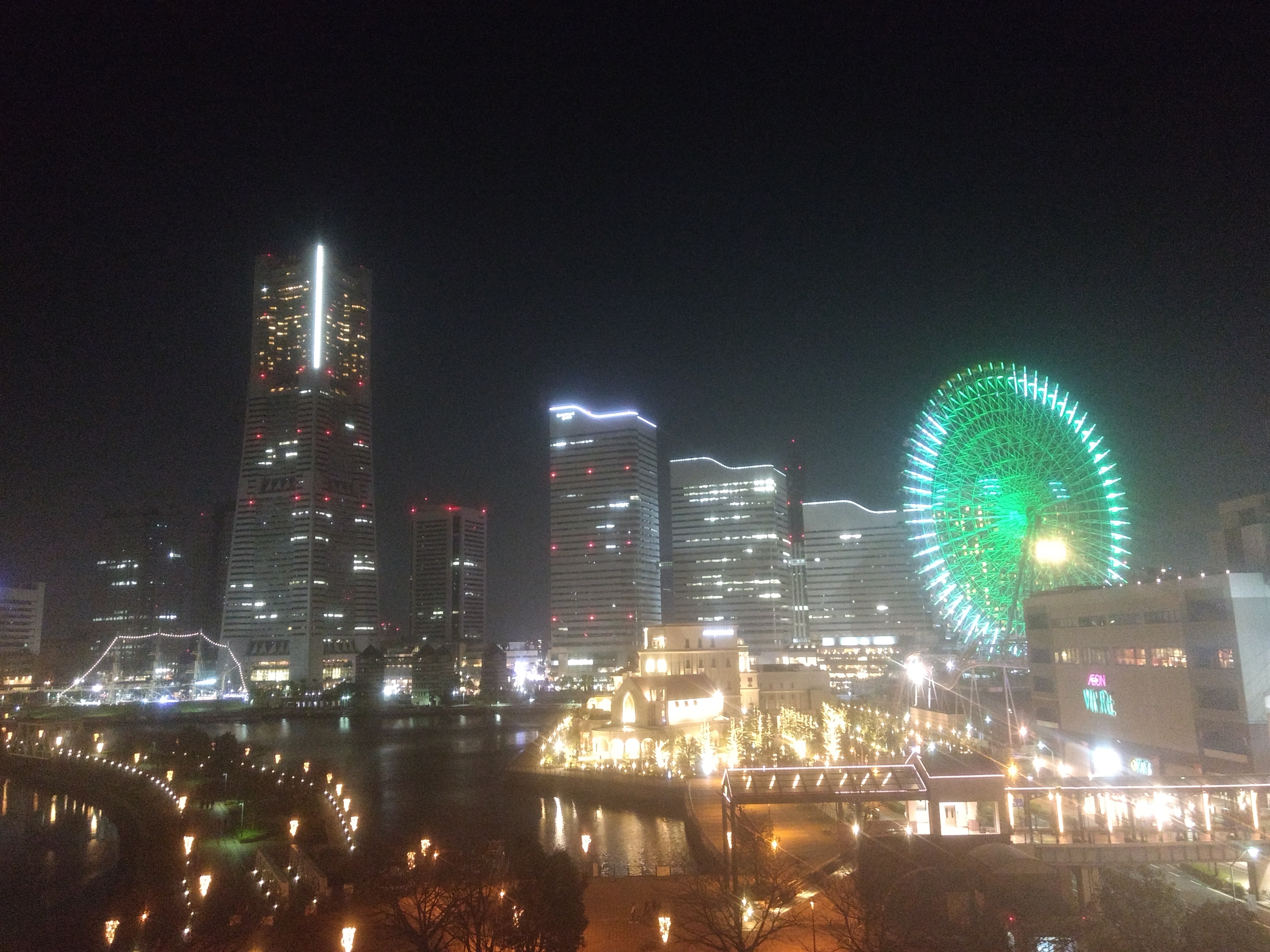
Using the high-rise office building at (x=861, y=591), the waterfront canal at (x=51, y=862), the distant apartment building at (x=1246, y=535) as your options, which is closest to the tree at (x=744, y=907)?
the waterfront canal at (x=51, y=862)

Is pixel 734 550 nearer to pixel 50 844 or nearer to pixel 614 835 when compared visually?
pixel 614 835

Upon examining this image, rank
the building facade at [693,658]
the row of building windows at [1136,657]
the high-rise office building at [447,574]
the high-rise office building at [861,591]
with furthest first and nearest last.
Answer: the high-rise office building at [447,574] → the high-rise office building at [861,591] → the building facade at [693,658] → the row of building windows at [1136,657]

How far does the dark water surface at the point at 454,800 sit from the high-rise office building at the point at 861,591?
3488 centimetres

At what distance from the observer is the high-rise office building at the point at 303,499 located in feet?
241

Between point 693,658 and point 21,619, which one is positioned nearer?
point 693,658

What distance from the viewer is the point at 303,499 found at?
7606 centimetres

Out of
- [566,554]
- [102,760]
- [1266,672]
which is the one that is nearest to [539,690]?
[566,554]

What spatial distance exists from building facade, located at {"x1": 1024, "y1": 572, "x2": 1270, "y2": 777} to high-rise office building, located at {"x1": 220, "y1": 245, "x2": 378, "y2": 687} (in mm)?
62486

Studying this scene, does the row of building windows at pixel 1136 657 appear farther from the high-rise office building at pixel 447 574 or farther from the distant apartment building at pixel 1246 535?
the high-rise office building at pixel 447 574

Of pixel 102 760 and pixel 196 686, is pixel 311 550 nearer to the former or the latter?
pixel 196 686

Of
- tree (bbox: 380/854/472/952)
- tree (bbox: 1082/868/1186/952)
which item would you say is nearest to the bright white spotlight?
tree (bbox: 1082/868/1186/952)

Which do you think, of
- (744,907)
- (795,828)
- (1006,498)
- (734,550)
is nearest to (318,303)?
(734,550)

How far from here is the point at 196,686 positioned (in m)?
69.1

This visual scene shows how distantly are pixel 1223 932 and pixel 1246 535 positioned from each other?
613 inches
